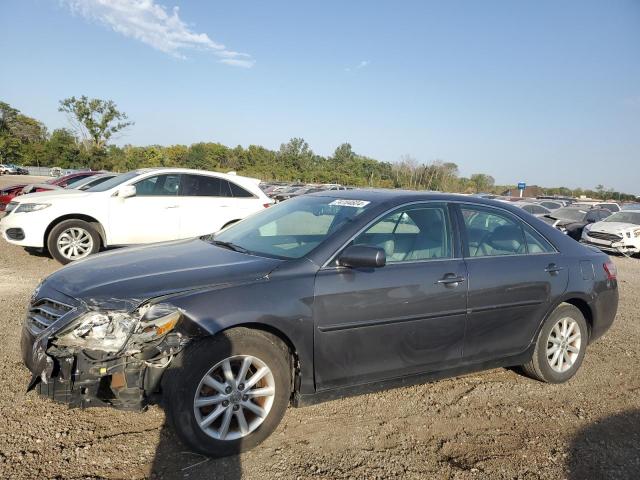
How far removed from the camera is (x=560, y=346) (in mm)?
4367

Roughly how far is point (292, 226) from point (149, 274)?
1303 mm

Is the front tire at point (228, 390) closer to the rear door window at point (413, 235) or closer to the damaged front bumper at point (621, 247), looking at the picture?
the rear door window at point (413, 235)

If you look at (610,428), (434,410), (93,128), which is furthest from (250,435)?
(93,128)

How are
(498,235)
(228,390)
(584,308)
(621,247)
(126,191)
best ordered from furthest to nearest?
1. (621,247)
2. (126,191)
3. (584,308)
4. (498,235)
5. (228,390)

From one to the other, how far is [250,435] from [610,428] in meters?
2.62

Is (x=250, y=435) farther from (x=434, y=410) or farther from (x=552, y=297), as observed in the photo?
(x=552, y=297)

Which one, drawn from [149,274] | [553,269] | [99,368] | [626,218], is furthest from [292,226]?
[626,218]

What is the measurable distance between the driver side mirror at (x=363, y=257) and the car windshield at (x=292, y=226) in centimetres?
26

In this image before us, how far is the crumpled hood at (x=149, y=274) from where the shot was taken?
2.87 metres

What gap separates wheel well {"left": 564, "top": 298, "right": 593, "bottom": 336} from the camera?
4410mm

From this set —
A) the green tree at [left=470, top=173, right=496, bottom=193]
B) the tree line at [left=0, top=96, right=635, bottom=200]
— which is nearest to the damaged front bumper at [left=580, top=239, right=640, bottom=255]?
the tree line at [left=0, top=96, right=635, bottom=200]

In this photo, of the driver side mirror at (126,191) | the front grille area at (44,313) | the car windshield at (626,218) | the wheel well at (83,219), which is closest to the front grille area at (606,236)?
the car windshield at (626,218)

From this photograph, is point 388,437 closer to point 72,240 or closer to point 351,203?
point 351,203

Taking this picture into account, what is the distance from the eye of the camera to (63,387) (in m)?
2.70
